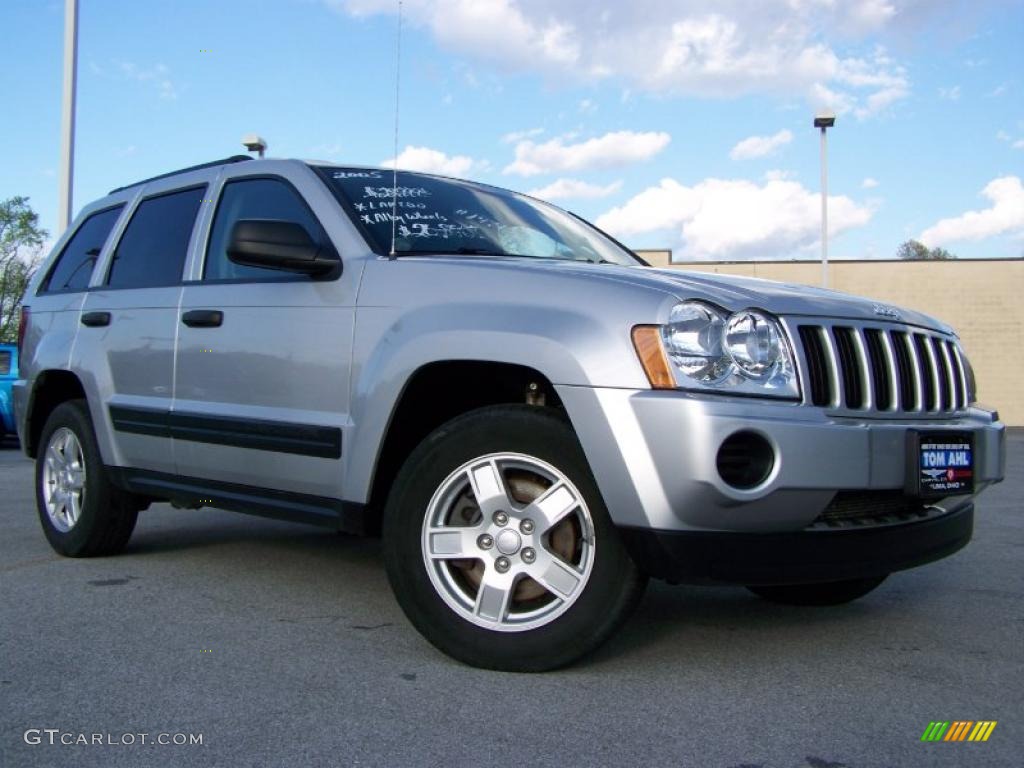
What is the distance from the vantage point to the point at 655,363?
292 centimetres

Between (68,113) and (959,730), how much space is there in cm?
1525

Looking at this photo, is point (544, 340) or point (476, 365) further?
point (476, 365)

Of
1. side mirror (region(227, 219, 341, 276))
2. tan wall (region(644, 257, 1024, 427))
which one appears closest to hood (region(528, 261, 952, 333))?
side mirror (region(227, 219, 341, 276))

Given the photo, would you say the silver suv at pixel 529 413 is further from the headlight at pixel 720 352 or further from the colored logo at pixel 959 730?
the colored logo at pixel 959 730

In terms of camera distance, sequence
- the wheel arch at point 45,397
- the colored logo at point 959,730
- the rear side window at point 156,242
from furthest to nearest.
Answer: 1. the wheel arch at point 45,397
2. the rear side window at point 156,242
3. the colored logo at point 959,730

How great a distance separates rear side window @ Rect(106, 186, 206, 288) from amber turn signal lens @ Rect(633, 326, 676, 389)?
252 centimetres

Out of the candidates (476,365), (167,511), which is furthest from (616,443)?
(167,511)

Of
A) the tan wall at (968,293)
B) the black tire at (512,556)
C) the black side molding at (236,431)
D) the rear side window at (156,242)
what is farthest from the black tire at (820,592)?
the tan wall at (968,293)

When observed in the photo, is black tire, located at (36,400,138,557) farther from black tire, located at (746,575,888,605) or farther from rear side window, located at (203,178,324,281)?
black tire, located at (746,575,888,605)

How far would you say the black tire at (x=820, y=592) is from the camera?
161 inches

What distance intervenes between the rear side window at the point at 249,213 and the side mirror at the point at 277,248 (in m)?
0.25

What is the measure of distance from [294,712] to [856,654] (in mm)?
1882

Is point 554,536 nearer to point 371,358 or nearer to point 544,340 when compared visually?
point 544,340

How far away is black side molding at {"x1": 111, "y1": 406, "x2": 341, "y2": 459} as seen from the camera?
3719 millimetres
